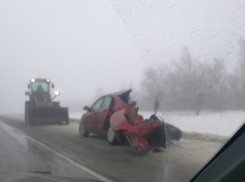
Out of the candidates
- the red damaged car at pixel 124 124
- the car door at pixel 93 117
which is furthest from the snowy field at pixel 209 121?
the car door at pixel 93 117

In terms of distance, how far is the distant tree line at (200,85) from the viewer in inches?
171

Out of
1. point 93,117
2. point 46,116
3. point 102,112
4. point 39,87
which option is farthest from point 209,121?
point 39,87

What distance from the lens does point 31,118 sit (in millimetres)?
21734

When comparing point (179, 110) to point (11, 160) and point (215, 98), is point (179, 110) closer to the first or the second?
point (215, 98)

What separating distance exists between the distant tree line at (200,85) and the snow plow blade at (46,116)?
655 inches

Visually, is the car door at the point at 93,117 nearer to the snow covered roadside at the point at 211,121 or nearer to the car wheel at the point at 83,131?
the car wheel at the point at 83,131

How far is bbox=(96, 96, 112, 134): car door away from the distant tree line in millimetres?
5286

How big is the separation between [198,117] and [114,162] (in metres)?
3.41

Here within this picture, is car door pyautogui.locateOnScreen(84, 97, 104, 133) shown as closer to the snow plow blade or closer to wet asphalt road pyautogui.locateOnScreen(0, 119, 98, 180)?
wet asphalt road pyautogui.locateOnScreen(0, 119, 98, 180)

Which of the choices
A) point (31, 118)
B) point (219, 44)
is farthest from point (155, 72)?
point (31, 118)

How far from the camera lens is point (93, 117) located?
12.4 m

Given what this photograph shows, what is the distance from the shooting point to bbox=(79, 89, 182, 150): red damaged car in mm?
8508

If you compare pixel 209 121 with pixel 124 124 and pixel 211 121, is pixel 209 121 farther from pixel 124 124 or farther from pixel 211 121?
pixel 124 124

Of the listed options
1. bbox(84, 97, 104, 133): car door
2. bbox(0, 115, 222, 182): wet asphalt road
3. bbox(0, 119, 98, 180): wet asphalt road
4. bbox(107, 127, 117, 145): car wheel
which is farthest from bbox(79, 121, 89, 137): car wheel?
bbox(0, 119, 98, 180): wet asphalt road
